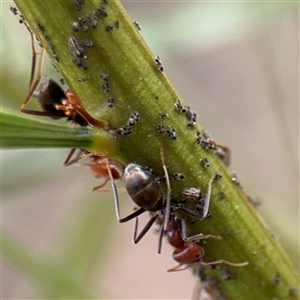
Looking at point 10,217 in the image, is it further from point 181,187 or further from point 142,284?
point 181,187

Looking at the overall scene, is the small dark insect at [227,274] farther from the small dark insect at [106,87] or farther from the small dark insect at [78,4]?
the small dark insect at [78,4]

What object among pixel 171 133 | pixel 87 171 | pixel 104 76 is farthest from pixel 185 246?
pixel 87 171

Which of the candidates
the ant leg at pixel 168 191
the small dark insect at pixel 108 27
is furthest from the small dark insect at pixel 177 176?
the small dark insect at pixel 108 27

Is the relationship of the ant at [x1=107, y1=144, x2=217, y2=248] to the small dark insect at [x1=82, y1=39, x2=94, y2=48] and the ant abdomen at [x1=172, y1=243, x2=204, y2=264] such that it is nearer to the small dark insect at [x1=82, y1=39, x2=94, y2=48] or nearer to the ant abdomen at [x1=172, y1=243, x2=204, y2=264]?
the ant abdomen at [x1=172, y1=243, x2=204, y2=264]

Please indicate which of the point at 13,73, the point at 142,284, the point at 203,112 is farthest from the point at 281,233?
the point at 142,284

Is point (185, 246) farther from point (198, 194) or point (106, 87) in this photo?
point (106, 87)
